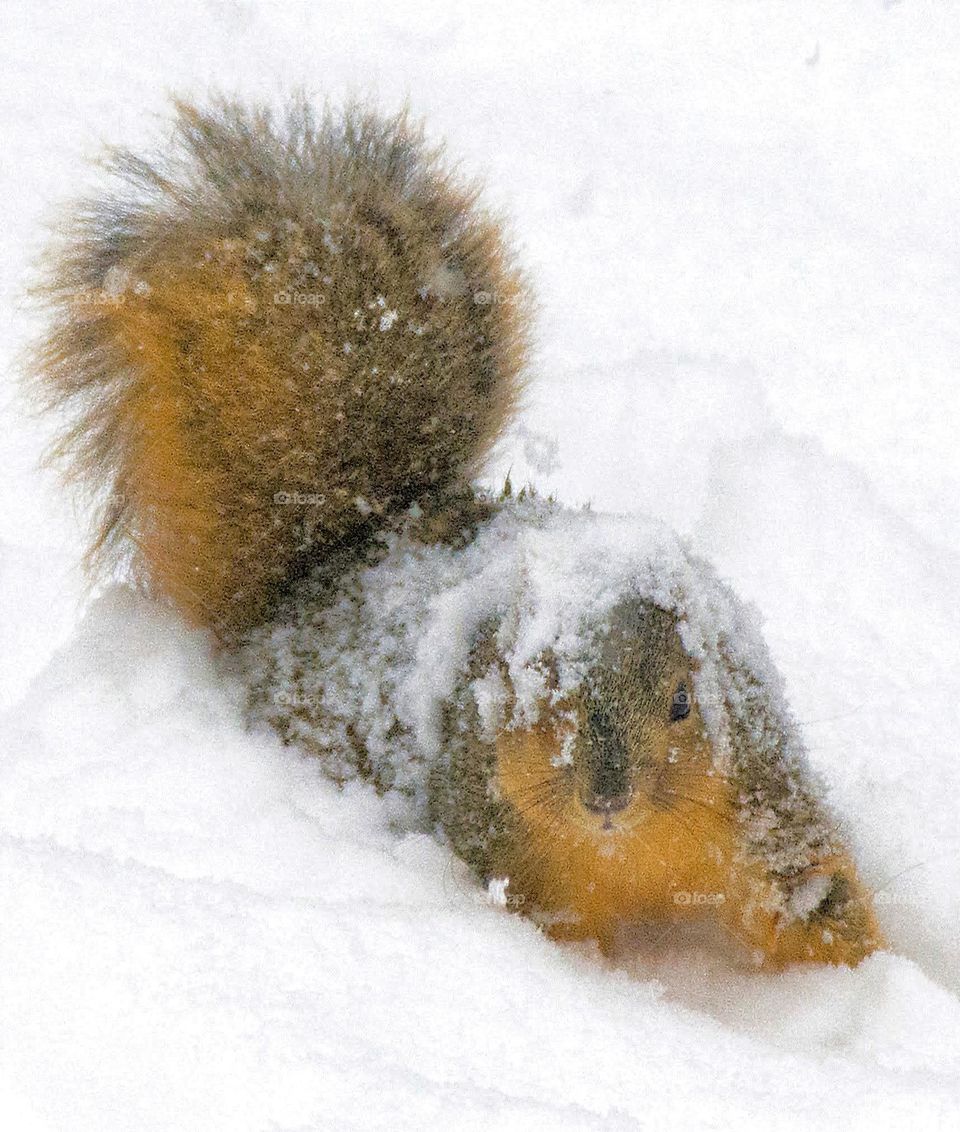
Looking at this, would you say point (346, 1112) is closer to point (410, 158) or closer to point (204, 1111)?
point (204, 1111)

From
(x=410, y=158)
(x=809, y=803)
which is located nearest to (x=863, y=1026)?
(x=809, y=803)

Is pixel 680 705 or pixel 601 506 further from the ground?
pixel 601 506

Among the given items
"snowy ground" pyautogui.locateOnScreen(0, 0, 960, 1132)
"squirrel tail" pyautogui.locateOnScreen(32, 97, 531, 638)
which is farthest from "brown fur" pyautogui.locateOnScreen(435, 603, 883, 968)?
"squirrel tail" pyautogui.locateOnScreen(32, 97, 531, 638)

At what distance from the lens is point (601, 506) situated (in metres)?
3.67

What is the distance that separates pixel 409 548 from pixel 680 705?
0.86m

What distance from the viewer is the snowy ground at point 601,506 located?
150 cm

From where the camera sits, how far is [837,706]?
120 inches

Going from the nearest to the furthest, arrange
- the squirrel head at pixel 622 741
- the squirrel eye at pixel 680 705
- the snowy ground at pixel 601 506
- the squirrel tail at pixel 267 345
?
the snowy ground at pixel 601 506 < the squirrel head at pixel 622 741 < the squirrel eye at pixel 680 705 < the squirrel tail at pixel 267 345

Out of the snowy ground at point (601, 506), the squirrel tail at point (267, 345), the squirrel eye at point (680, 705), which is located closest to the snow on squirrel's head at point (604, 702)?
the squirrel eye at point (680, 705)

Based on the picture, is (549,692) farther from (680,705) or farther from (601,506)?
(601,506)

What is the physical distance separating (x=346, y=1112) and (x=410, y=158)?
7.91 ft

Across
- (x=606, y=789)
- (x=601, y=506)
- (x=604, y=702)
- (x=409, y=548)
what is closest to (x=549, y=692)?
(x=604, y=702)

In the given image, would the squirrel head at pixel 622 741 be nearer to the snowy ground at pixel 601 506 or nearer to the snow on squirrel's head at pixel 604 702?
the snow on squirrel's head at pixel 604 702

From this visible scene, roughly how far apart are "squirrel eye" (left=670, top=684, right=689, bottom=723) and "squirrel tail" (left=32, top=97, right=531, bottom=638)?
0.93 m
